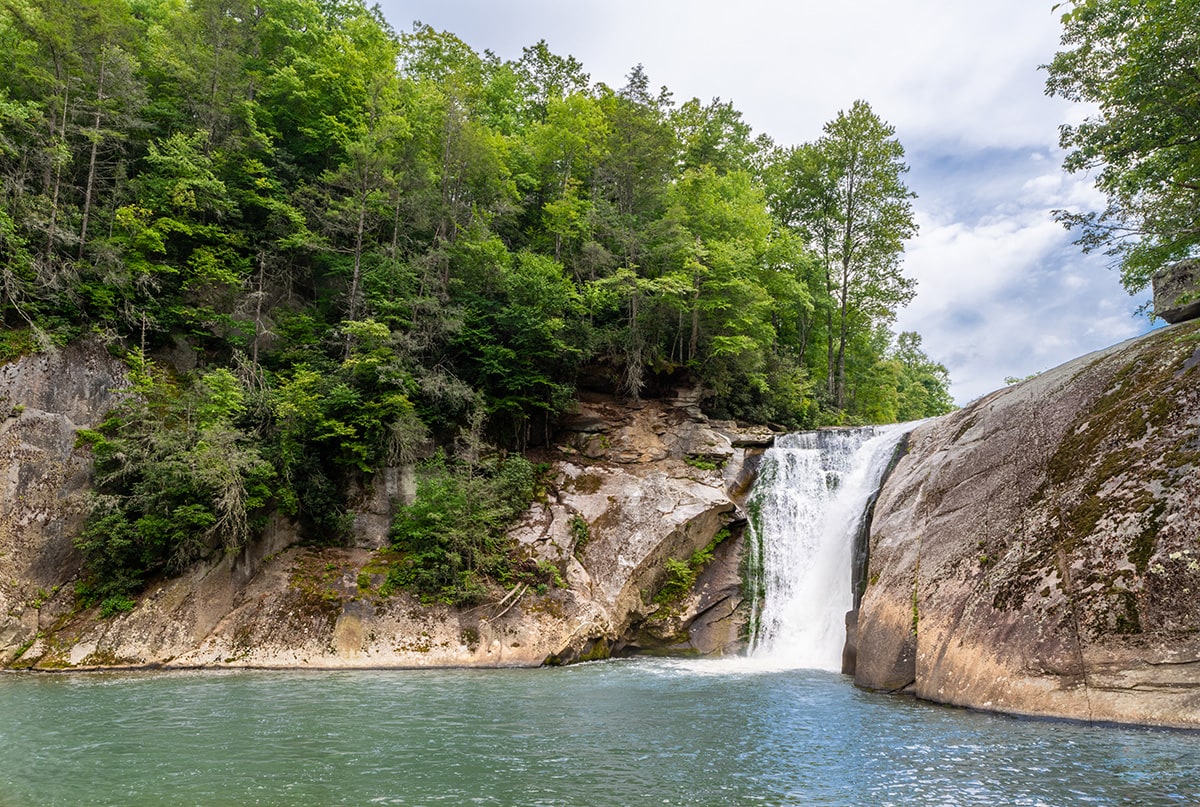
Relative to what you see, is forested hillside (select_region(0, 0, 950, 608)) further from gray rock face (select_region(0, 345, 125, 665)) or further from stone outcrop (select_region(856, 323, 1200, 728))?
stone outcrop (select_region(856, 323, 1200, 728))

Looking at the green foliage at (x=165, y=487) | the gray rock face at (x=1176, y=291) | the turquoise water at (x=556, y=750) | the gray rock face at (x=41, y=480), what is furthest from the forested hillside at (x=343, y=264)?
the gray rock face at (x=1176, y=291)

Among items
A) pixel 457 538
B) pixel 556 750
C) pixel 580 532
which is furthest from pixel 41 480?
pixel 556 750

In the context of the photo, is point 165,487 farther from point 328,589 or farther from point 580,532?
point 580,532

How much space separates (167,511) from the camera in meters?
14.0

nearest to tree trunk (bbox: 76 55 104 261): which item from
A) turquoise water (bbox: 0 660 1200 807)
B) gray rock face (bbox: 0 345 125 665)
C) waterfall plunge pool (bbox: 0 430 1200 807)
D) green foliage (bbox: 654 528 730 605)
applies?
gray rock face (bbox: 0 345 125 665)

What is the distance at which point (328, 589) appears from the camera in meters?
14.7

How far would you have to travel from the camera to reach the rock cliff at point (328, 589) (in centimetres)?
1332

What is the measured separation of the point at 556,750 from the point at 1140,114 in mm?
14601

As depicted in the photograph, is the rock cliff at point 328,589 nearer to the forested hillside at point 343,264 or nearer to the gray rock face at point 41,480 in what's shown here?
the gray rock face at point 41,480

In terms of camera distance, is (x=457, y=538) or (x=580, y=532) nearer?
(x=457, y=538)

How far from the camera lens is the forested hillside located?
1547 cm

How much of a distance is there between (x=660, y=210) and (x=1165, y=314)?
1674cm

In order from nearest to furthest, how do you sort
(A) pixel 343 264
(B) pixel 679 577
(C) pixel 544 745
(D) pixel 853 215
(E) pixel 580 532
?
(C) pixel 544 745, (B) pixel 679 577, (E) pixel 580 532, (A) pixel 343 264, (D) pixel 853 215

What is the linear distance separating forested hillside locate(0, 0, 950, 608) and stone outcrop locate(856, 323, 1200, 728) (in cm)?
941
